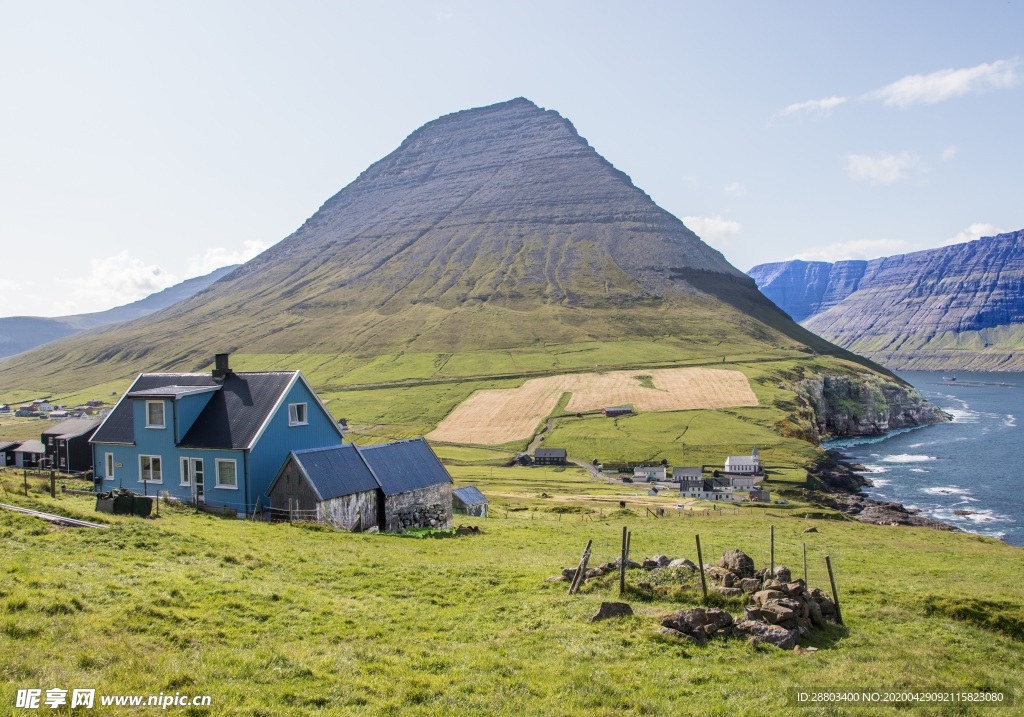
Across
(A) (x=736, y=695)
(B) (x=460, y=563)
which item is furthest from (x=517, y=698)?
(B) (x=460, y=563)

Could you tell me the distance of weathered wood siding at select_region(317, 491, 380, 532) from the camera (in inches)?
1405

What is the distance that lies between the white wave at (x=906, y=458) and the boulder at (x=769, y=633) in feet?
420

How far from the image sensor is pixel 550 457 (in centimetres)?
12162

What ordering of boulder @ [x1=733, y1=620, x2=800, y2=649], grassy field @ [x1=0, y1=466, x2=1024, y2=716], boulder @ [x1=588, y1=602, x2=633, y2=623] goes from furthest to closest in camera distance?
boulder @ [x1=588, y1=602, x2=633, y2=623]
boulder @ [x1=733, y1=620, x2=800, y2=649]
grassy field @ [x1=0, y1=466, x2=1024, y2=716]

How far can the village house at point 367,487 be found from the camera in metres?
36.0

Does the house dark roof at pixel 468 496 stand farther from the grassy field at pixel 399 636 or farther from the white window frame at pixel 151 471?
the grassy field at pixel 399 636

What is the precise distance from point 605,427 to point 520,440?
16456 millimetres

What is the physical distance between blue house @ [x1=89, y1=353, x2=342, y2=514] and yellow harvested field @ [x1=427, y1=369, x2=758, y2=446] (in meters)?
93.8

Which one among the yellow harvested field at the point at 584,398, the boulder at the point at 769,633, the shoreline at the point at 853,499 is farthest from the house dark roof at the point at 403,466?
the yellow harvested field at the point at 584,398

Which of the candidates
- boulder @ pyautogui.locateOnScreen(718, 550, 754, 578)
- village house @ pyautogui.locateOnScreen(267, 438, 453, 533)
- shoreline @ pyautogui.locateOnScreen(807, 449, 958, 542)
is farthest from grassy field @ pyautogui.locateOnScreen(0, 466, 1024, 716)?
shoreline @ pyautogui.locateOnScreen(807, 449, 958, 542)

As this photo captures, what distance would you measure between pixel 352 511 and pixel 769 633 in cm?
2468

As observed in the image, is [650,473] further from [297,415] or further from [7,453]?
[7,453]

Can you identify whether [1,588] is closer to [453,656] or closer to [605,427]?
[453,656]

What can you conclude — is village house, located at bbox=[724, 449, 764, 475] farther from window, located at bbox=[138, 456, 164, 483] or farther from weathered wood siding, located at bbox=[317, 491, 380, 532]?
window, located at bbox=[138, 456, 164, 483]
